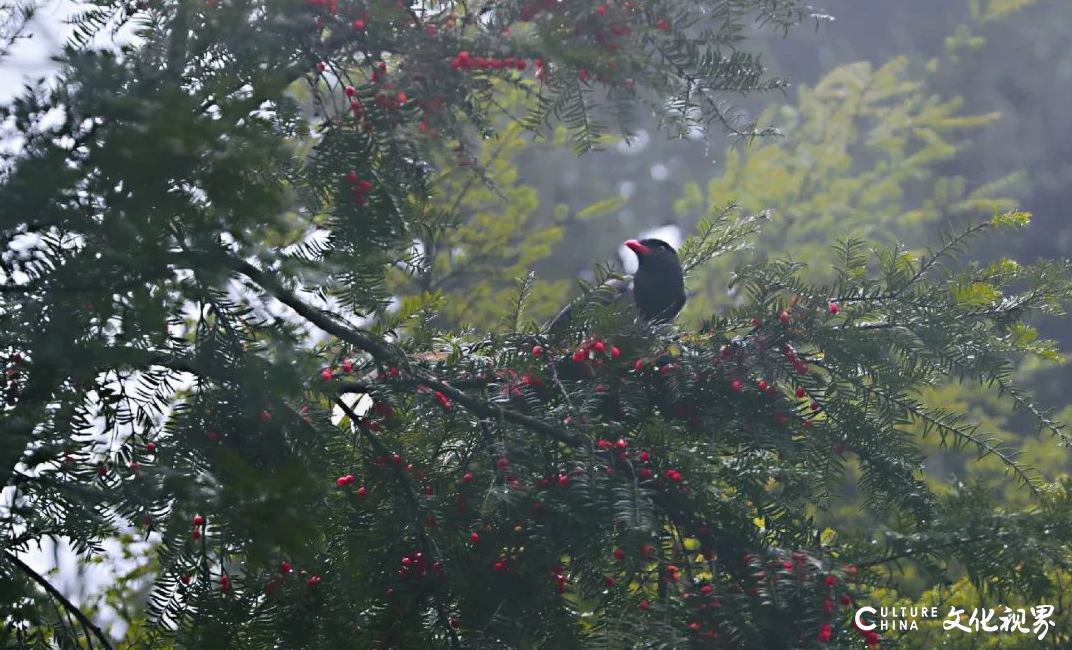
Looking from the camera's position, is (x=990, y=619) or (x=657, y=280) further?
(x=657, y=280)

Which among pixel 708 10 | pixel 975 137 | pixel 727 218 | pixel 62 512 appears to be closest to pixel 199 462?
pixel 62 512

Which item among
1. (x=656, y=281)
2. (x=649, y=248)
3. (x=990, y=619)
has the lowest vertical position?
(x=990, y=619)

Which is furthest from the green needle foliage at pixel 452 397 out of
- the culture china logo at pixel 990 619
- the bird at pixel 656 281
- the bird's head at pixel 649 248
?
the bird's head at pixel 649 248

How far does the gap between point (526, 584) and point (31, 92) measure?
129cm

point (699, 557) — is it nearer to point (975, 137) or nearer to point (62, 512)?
point (62, 512)

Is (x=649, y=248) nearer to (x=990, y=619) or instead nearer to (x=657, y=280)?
(x=657, y=280)

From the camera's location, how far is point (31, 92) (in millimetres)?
1650

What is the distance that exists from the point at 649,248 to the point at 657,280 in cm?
20

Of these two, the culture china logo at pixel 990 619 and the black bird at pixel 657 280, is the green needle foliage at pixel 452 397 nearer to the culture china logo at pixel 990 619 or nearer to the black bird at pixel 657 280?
the culture china logo at pixel 990 619

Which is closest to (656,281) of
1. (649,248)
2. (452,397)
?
(649,248)

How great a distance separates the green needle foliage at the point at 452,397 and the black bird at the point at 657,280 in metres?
1.77

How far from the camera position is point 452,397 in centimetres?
228

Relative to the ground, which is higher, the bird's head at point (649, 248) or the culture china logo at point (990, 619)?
the bird's head at point (649, 248)

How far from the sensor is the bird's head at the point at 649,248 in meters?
4.70
